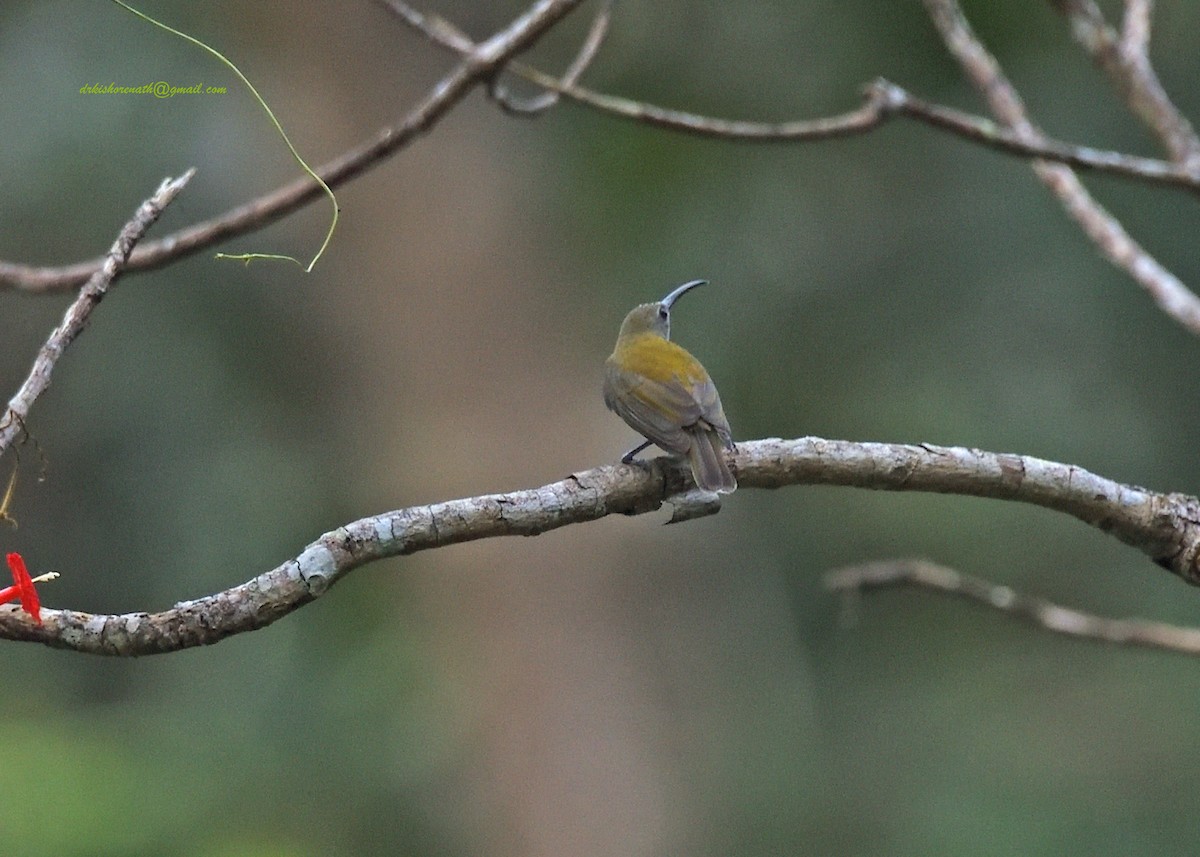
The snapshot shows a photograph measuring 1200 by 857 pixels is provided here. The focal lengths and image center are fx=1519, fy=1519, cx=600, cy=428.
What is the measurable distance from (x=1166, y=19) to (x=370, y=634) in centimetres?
697

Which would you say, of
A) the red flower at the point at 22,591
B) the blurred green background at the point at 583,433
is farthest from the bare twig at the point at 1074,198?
the blurred green background at the point at 583,433

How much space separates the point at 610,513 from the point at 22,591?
104cm

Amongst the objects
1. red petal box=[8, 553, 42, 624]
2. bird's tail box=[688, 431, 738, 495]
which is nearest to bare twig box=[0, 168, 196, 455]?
red petal box=[8, 553, 42, 624]

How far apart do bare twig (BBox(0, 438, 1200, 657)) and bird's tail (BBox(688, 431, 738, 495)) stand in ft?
0.10

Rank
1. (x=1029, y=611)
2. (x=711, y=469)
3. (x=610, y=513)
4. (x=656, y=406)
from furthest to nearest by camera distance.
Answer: (x=656, y=406) → (x=1029, y=611) → (x=711, y=469) → (x=610, y=513)

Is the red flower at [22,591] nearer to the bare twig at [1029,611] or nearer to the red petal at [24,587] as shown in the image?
the red petal at [24,587]

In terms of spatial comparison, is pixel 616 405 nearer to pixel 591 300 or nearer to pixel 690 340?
pixel 591 300

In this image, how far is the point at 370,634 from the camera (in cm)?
954

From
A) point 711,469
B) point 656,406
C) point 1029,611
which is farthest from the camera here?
point 656,406

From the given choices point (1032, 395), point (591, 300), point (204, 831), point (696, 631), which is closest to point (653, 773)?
point (696, 631)

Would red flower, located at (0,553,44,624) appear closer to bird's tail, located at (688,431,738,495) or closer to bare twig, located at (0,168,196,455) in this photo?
bare twig, located at (0,168,196,455)

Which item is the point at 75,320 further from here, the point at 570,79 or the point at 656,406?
the point at 570,79

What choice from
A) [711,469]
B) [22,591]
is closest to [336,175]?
[711,469]

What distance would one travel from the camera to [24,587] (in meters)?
2.08
